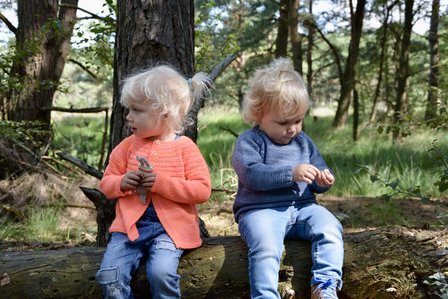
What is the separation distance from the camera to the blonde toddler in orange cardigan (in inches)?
94.0

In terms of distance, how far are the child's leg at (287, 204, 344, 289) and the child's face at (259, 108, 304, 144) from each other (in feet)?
1.40

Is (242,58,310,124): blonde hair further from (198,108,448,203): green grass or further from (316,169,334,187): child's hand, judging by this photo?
(198,108,448,203): green grass

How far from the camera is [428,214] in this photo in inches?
202

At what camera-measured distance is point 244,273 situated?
2.56 m

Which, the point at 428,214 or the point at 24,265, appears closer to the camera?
the point at 24,265

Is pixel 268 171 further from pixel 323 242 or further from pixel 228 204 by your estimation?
pixel 228 204

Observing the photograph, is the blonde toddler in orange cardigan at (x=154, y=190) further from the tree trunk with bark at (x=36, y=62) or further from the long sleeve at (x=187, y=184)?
the tree trunk with bark at (x=36, y=62)

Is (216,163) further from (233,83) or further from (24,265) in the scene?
(233,83)

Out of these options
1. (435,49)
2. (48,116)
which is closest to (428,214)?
(48,116)

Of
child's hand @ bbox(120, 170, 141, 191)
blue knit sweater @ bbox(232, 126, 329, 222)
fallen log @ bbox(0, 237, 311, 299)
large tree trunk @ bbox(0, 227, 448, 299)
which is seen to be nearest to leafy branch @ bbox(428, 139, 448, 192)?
large tree trunk @ bbox(0, 227, 448, 299)

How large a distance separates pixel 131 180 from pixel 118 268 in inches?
16.9

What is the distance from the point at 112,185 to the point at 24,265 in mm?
660

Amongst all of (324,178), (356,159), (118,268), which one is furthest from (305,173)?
(356,159)

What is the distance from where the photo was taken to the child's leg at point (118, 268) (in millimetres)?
2363
